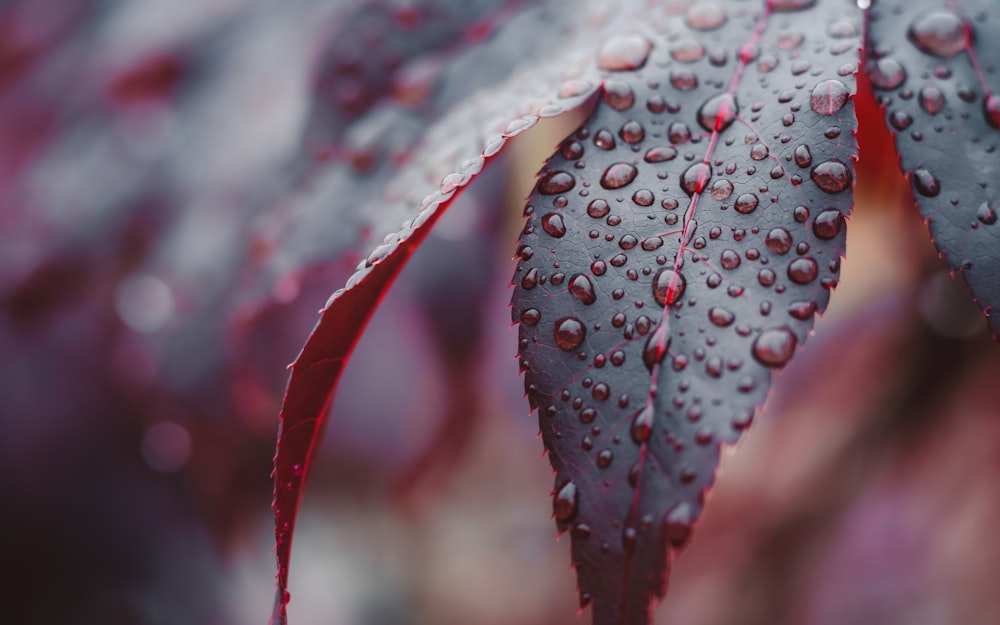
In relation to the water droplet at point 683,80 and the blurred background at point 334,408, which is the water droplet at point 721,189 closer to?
the water droplet at point 683,80

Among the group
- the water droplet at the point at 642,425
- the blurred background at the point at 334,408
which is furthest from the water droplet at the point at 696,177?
the blurred background at the point at 334,408

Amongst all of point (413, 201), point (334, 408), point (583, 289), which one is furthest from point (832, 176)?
point (334, 408)

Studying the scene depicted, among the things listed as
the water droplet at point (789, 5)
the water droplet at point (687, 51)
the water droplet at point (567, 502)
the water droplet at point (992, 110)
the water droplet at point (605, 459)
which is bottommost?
the water droplet at point (567, 502)

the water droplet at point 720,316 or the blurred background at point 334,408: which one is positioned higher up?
the blurred background at point 334,408

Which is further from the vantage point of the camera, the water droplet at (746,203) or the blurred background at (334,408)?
the blurred background at (334,408)

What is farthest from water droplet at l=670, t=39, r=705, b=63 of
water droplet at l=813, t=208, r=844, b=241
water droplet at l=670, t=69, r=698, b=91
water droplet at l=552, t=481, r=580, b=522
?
water droplet at l=552, t=481, r=580, b=522

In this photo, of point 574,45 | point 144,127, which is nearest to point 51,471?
point 144,127

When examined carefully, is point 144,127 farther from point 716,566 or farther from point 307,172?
point 716,566
